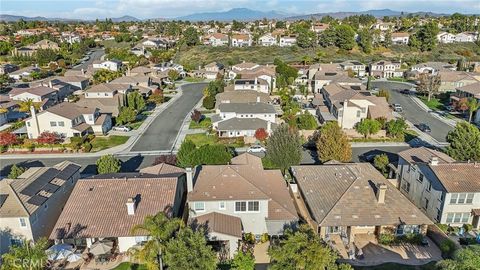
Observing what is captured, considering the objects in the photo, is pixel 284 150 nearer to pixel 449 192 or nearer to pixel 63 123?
pixel 449 192

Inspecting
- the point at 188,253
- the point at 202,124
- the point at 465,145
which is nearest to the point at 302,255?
the point at 188,253

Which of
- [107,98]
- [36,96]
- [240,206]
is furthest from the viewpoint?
[36,96]

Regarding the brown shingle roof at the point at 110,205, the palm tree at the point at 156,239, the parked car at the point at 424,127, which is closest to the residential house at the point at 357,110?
the parked car at the point at 424,127

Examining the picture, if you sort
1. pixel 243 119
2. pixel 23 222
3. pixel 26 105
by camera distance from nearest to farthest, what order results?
pixel 23 222
pixel 243 119
pixel 26 105

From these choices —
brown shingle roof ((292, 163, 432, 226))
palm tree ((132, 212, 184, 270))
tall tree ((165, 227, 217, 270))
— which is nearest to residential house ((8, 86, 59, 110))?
palm tree ((132, 212, 184, 270))

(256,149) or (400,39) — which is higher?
(400,39)

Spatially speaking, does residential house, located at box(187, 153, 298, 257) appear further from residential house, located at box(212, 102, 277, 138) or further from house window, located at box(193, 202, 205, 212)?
residential house, located at box(212, 102, 277, 138)
